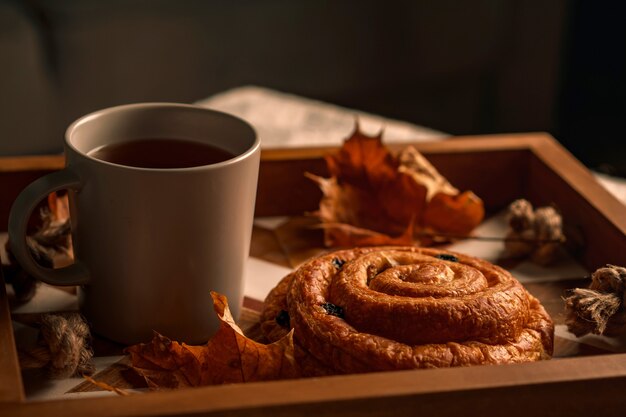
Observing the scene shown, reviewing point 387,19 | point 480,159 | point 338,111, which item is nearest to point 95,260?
point 480,159

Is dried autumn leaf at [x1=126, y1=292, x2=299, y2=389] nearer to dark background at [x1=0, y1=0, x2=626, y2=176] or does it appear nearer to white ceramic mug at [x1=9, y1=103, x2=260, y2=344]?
white ceramic mug at [x1=9, y1=103, x2=260, y2=344]

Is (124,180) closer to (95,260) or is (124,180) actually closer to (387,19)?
(95,260)

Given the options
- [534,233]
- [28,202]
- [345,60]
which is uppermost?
[28,202]

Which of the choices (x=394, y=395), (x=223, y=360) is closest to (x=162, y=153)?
(x=223, y=360)

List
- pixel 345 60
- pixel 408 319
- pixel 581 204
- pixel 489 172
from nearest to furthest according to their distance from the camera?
pixel 408 319 → pixel 581 204 → pixel 489 172 → pixel 345 60

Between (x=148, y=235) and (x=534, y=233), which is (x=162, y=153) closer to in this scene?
(x=148, y=235)

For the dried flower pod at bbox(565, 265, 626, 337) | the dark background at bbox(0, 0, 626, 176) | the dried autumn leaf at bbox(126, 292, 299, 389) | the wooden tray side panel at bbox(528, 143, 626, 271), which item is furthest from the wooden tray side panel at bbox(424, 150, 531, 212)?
the dark background at bbox(0, 0, 626, 176)
